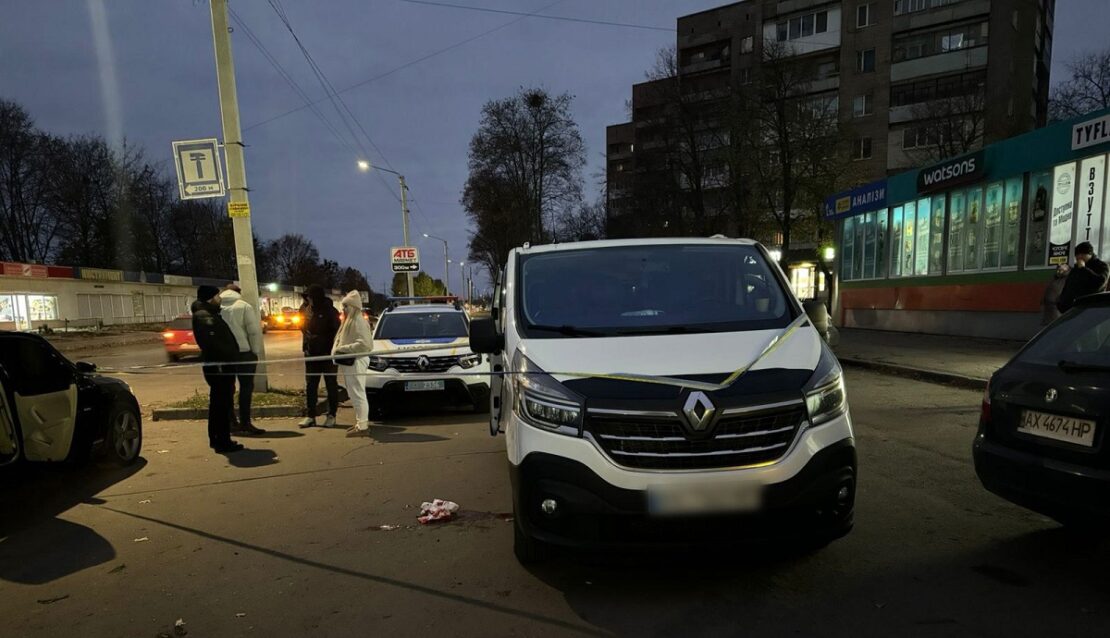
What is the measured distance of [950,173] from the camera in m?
17.1

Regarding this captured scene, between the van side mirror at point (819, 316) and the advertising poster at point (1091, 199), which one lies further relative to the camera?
the advertising poster at point (1091, 199)

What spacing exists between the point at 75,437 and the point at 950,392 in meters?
10.9

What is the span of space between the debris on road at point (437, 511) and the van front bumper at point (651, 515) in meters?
1.65

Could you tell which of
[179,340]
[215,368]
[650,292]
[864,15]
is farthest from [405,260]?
[864,15]

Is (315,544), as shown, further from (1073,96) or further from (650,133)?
(1073,96)

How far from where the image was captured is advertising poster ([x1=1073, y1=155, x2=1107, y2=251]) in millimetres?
12758

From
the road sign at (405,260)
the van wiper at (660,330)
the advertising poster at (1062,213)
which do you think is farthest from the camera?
the road sign at (405,260)

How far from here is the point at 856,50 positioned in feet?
142

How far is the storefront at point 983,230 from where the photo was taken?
43.3 feet

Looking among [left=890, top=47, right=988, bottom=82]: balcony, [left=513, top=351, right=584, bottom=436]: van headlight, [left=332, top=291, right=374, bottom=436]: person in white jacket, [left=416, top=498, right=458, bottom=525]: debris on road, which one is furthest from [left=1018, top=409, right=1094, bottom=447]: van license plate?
[left=890, top=47, right=988, bottom=82]: balcony

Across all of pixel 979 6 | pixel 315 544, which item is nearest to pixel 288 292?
pixel 979 6

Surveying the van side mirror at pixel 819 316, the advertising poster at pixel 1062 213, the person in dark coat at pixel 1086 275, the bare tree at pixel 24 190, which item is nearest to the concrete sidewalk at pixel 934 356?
the person in dark coat at pixel 1086 275

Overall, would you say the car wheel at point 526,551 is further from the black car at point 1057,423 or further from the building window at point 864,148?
the building window at point 864,148

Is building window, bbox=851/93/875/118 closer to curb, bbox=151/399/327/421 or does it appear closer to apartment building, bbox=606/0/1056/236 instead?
apartment building, bbox=606/0/1056/236
